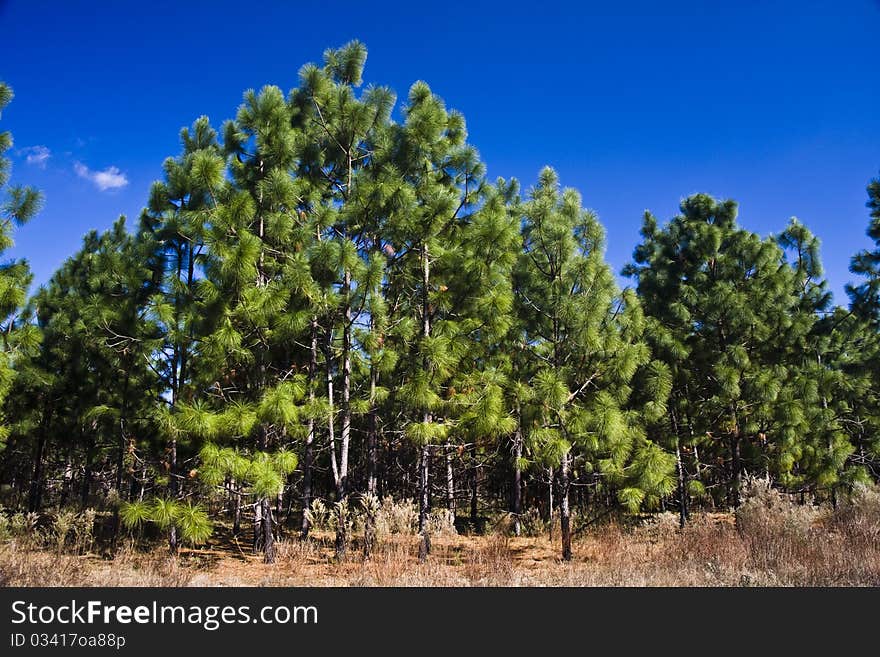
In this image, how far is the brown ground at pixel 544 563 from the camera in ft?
20.1

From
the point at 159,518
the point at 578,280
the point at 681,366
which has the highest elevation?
the point at 578,280

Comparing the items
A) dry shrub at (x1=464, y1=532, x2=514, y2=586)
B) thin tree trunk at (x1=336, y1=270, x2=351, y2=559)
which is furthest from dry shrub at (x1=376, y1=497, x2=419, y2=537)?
dry shrub at (x1=464, y1=532, x2=514, y2=586)

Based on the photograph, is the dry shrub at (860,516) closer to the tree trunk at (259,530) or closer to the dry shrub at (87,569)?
the tree trunk at (259,530)

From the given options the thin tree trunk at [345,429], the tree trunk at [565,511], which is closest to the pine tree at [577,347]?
the tree trunk at [565,511]

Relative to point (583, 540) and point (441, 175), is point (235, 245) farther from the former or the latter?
point (583, 540)

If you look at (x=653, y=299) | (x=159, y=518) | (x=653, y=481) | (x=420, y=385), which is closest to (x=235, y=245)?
(x=420, y=385)

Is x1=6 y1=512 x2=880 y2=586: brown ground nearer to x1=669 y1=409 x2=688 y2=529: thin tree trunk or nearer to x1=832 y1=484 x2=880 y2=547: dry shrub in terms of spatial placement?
x1=832 y1=484 x2=880 y2=547: dry shrub

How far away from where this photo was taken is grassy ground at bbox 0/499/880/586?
6137mm

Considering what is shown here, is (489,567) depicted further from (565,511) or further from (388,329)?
(388,329)

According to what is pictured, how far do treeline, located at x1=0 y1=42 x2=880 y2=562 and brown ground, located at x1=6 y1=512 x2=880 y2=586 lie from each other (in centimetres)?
64

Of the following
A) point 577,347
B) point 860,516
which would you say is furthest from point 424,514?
point 860,516

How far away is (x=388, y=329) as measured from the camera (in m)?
8.30

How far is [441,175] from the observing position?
9.83m

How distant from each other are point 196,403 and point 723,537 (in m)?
8.72
